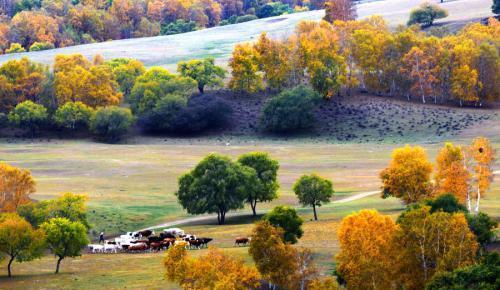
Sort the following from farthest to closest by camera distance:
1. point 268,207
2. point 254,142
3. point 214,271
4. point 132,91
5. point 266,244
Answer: point 132,91 → point 254,142 → point 268,207 → point 266,244 → point 214,271

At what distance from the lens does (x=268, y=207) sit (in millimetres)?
88875

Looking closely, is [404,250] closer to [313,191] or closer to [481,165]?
[481,165]

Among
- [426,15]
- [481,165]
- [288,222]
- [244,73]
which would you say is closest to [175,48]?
[244,73]

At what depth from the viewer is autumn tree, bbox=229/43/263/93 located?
148m

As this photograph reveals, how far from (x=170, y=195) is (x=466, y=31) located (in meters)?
87.6

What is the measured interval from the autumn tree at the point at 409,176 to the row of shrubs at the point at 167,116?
57397mm

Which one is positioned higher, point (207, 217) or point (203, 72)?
point (203, 72)

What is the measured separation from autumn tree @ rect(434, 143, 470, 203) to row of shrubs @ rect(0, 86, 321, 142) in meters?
62.0

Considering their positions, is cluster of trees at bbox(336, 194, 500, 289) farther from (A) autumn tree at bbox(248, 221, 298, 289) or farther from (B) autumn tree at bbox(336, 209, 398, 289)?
(A) autumn tree at bbox(248, 221, 298, 289)

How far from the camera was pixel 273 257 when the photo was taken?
165 ft

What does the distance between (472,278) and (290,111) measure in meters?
92.3

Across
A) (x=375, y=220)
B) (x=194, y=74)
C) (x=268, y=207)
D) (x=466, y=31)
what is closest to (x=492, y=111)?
(x=466, y=31)

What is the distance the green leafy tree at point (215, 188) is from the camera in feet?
267

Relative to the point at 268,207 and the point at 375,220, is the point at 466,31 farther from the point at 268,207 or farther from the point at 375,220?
the point at 375,220
